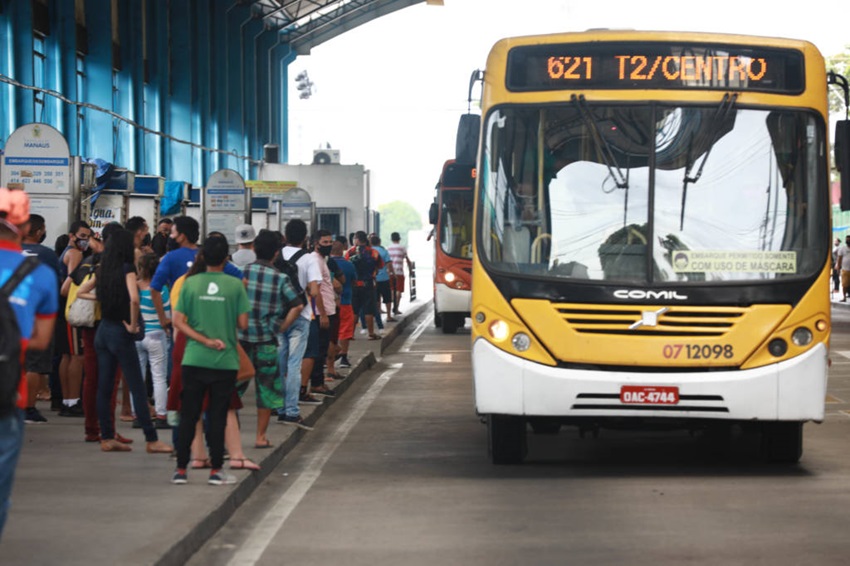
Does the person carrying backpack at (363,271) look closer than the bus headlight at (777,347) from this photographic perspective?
No

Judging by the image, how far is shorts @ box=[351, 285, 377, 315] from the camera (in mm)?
27078

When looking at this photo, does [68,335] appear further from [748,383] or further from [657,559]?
[657,559]

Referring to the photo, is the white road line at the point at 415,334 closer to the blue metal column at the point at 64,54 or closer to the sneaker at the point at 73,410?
the blue metal column at the point at 64,54

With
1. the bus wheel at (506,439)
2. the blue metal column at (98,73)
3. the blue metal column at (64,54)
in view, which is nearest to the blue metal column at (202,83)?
the blue metal column at (98,73)

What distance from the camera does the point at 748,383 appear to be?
11188 millimetres

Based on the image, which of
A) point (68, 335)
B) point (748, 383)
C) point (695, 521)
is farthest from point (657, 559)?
point (68, 335)

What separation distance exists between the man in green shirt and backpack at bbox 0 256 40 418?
4060 millimetres

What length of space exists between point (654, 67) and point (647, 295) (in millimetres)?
A: 1667

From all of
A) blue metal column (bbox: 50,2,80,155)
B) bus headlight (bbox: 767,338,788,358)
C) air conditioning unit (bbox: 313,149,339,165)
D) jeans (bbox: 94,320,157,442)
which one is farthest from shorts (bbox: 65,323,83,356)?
air conditioning unit (bbox: 313,149,339,165)

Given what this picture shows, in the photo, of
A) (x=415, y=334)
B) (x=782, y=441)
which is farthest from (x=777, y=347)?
(x=415, y=334)

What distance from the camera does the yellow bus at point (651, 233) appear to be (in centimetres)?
1125

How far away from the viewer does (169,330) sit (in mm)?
13523

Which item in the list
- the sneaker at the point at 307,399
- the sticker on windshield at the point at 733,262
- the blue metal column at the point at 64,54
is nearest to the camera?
the sticker on windshield at the point at 733,262

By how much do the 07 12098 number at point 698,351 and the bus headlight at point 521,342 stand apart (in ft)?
3.02
